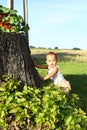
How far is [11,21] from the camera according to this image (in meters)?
8.73

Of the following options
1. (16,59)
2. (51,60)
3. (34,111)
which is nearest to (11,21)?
(16,59)

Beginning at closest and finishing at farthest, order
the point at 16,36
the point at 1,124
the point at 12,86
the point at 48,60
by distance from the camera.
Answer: the point at 1,124 < the point at 12,86 < the point at 16,36 < the point at 48,60

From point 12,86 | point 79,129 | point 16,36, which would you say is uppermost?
point 16,36

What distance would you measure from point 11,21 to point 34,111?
2.28m

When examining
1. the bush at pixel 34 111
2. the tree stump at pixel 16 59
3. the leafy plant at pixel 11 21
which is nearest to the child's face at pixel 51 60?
the leafy plant at pixel 11 21

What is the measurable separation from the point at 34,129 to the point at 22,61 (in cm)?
143

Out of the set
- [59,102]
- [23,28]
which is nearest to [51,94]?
[59,102]

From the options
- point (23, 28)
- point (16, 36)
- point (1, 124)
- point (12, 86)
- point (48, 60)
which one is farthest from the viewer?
point (48, 60)

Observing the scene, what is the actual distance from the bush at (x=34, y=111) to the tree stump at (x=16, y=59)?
27 centimetres

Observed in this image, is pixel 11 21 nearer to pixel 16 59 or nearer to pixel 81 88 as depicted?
pixel 16 59

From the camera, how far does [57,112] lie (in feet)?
23.5

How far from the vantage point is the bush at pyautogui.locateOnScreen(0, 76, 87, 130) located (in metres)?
7.05

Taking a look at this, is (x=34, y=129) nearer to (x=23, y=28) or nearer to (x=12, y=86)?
(x=12, y=86)

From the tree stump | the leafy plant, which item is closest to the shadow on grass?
the leafy plant
